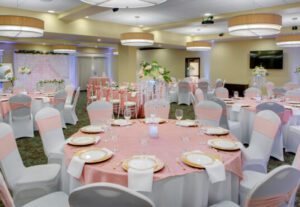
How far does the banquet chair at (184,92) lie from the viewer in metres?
11.3

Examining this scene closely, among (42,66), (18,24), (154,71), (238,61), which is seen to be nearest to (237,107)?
(154,71)

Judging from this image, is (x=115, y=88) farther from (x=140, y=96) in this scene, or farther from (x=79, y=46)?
(x=79, y=46)

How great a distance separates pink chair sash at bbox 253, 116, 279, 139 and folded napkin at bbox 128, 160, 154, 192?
1.84 meters

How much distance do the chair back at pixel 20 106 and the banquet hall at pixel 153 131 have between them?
3 centimetres

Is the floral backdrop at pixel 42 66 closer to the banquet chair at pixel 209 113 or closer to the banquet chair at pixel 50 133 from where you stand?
the banquet chair at pixel 50 133

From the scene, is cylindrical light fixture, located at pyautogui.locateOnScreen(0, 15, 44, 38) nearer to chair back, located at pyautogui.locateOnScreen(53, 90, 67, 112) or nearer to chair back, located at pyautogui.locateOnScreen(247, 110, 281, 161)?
chair back, located at pyautogui.locateOnScreen(53, 90, 67, 112)

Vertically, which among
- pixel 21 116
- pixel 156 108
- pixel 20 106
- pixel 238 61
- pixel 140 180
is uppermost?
pixel 238 61

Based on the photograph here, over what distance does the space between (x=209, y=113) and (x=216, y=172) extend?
2.27 m

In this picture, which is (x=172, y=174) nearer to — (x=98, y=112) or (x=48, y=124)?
(x=48, y=124)

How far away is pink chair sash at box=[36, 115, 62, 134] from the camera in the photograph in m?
3.30

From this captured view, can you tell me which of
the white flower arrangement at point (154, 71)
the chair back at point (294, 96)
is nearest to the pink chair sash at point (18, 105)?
the white flower arrangement at point (154, 71)

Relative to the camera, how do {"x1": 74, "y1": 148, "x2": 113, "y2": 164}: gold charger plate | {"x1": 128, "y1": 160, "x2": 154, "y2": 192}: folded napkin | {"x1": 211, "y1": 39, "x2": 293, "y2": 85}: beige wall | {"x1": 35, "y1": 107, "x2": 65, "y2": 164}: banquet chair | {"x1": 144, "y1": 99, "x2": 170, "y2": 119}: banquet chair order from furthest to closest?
{"x1": 211, "y1": 39, "x2": 293, "y2": 85}: beige wall < {"x1": 144, "y1": 99, "x2": 170, "y2": 119}: banquet chair < {"x1": 35, "y1": 107, "x2": 65, "y2": 164}: banquet chair < {"x1": 74, "y1": 148, "x2": 113, "y2": 164}: gold charger plate < {"x1": 128, "y1": 160, "x2": 154, "y2": 192}: folded napkin

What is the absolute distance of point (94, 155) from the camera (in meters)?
2.27

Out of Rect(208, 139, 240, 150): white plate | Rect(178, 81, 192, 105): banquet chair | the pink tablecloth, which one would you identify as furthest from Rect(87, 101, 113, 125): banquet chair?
Rect(178, 81, 192, 105): banquet chair
